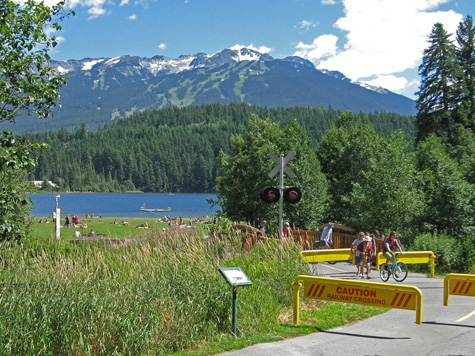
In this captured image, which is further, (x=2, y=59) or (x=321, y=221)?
(x=321, y=221)

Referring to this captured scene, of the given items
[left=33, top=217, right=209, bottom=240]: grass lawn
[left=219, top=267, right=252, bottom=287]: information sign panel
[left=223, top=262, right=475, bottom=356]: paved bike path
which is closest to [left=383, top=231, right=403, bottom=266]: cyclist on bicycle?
[left=223, top=262, right=475, bottom=356]: paved bike path

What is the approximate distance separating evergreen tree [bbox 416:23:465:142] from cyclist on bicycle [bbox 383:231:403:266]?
34.3 meters

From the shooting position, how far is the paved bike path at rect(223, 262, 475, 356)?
7.97 meters

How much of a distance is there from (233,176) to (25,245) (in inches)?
1016

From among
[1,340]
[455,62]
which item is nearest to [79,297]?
[1,340]

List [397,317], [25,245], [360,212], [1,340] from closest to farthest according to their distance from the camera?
[1,340], [397,317], [25,245], [360,212]

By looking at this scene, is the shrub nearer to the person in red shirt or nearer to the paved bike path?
the person in red shirt

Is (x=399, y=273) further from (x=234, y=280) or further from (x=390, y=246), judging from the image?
(x=234, y=280)

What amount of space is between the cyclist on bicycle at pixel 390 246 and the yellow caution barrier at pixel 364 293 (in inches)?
262

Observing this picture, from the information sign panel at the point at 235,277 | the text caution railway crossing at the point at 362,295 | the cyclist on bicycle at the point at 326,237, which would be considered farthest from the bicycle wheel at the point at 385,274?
the information sign panel at the point at 235,277

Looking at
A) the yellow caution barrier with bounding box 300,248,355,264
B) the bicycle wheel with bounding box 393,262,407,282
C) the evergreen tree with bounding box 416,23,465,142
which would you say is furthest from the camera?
the evergreen tree with bounding box 416,23,465,142

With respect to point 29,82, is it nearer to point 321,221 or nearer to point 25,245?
point 25,245

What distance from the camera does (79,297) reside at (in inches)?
316

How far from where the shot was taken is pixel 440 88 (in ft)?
161
